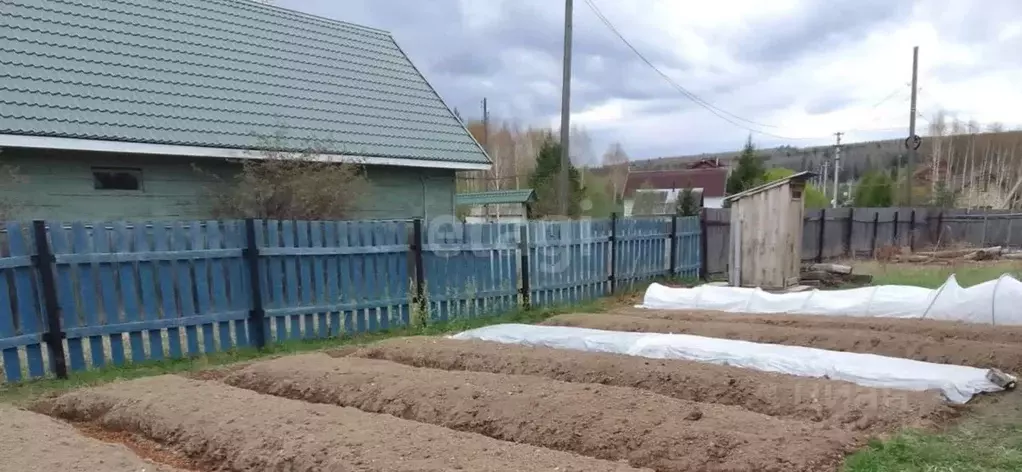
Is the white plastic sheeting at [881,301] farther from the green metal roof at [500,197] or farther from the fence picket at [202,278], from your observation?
the green metal roof at [500,197]

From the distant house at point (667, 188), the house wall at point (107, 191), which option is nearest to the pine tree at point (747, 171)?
the distant house at point (667, 188)

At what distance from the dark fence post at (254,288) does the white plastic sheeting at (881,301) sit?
5.71m

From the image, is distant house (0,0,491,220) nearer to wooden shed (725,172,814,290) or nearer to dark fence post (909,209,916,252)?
wooden shed (725,172,814,290)

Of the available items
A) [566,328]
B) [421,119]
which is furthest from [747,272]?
[421,119]

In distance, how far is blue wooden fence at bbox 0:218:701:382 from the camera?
5832 millimetres

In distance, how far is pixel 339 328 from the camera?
7.84 meters

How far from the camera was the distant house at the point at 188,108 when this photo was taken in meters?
8.91

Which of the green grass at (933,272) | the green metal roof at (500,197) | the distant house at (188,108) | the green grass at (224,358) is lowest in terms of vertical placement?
the green grass at (933,272)

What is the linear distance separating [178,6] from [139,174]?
4.31 metres

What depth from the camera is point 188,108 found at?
10352 mm

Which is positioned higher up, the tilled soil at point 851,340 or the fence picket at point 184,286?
the fence picket at point 184,286

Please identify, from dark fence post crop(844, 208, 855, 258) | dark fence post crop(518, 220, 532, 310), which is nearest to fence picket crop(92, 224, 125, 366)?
dark fence post crop(518, 220, 532, 310)

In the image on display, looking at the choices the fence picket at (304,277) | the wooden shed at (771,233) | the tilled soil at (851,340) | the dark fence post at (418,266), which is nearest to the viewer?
the tilled soil at (851,340)

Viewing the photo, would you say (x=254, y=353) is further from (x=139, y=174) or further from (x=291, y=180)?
(x=139, y=174)
